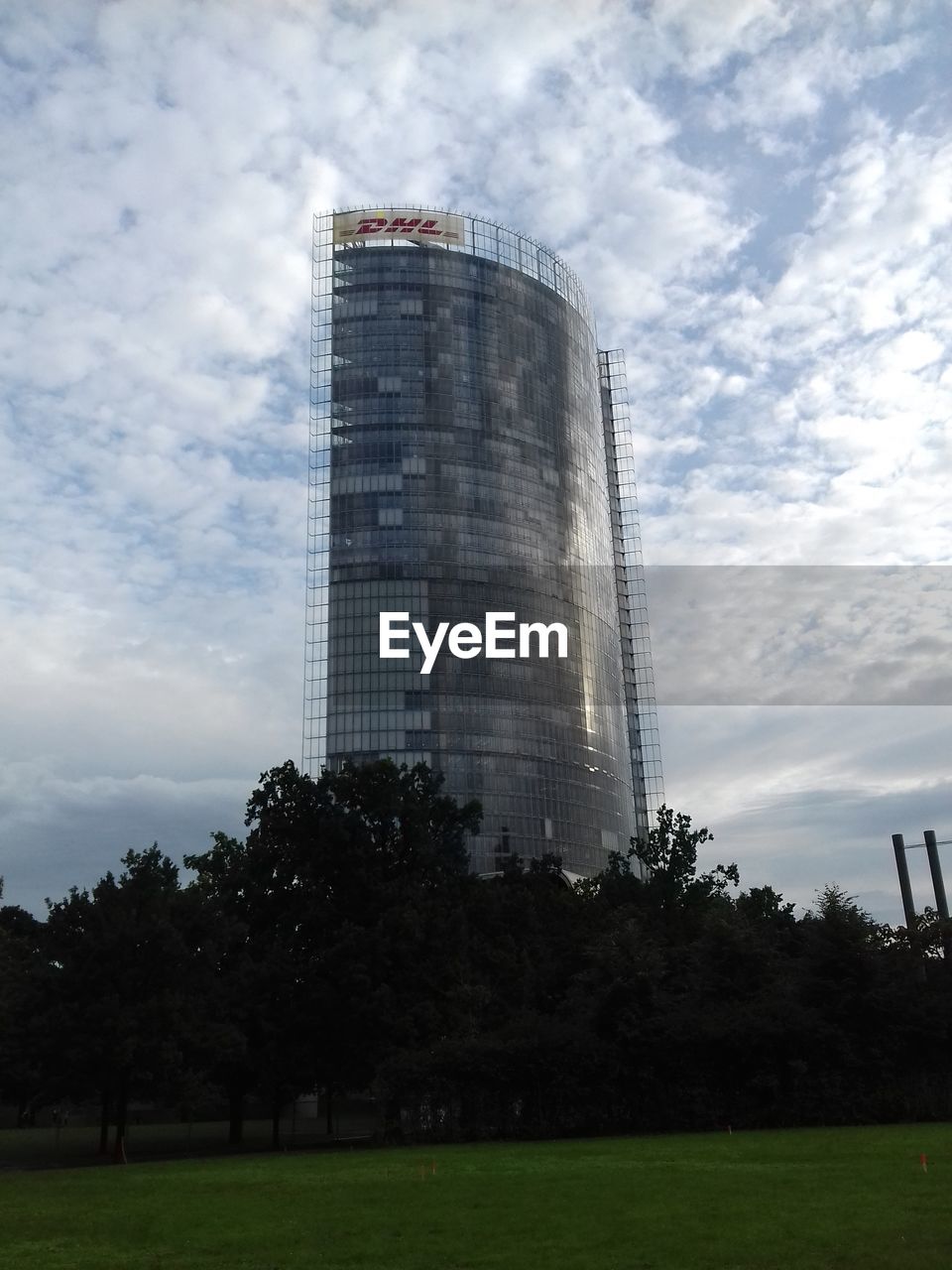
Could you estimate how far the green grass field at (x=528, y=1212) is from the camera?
16.9 metres

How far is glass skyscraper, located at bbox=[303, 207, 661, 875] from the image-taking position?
150500 millimetres

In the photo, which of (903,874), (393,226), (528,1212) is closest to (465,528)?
(393,226)

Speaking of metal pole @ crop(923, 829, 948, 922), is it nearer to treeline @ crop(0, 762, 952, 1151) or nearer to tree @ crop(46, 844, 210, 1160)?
treeline @ crop(0, 762, 952, 1151)

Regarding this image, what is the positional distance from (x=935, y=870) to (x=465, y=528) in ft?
302

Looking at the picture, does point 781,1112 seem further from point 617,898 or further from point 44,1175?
point 617,898

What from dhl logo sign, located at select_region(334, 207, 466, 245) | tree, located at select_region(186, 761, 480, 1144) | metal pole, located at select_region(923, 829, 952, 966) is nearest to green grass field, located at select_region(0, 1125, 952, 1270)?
tree, located at select_region(186, 761, 480, 1144)

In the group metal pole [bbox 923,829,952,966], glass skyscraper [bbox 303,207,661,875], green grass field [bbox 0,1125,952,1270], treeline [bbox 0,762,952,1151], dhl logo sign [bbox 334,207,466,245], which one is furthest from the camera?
dhl logo sign [bbox 334,207,466,245]

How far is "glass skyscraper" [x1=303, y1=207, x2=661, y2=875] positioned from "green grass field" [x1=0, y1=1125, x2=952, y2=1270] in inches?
4443

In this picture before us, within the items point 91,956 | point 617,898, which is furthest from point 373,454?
point 91,956

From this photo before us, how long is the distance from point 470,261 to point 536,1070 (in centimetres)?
14454

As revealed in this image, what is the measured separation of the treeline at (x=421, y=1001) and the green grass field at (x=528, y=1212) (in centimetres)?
1083

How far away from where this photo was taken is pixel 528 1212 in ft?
71.1

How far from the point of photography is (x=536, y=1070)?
4738 centimetres

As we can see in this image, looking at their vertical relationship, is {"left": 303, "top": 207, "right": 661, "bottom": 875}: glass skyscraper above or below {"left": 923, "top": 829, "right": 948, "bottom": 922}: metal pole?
above
